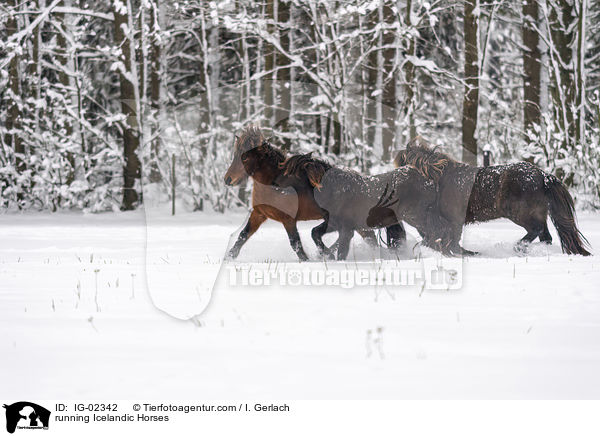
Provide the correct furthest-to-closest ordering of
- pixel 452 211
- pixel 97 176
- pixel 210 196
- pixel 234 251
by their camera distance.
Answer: pixel 97 176
pixel 210 196
pixel 452 211
pixel 234 251

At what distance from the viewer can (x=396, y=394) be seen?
2.18 meters

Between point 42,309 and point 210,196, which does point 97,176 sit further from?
point 42,309

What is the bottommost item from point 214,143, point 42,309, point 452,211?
point 42,309

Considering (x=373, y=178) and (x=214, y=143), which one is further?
(x=373, y=178)

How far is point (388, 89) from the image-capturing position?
35.7ft

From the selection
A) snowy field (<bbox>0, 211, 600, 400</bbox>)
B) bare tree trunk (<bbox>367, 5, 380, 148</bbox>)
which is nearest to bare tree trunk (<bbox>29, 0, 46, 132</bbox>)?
bare tree trunk (<bbox>367, 5, 380, 148</bbox>)

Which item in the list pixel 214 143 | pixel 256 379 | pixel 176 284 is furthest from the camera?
pixel 214 143

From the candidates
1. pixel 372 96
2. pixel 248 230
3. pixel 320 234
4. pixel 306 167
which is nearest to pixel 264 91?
pixel 306 167

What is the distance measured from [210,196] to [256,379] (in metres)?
5.23

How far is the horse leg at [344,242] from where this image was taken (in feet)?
16.5

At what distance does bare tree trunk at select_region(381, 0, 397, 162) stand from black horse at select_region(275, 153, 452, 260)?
386mm

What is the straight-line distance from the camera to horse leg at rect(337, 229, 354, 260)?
5.04m

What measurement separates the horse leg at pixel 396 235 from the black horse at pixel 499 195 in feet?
1.31

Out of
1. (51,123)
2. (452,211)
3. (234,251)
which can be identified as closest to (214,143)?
(234,251)
